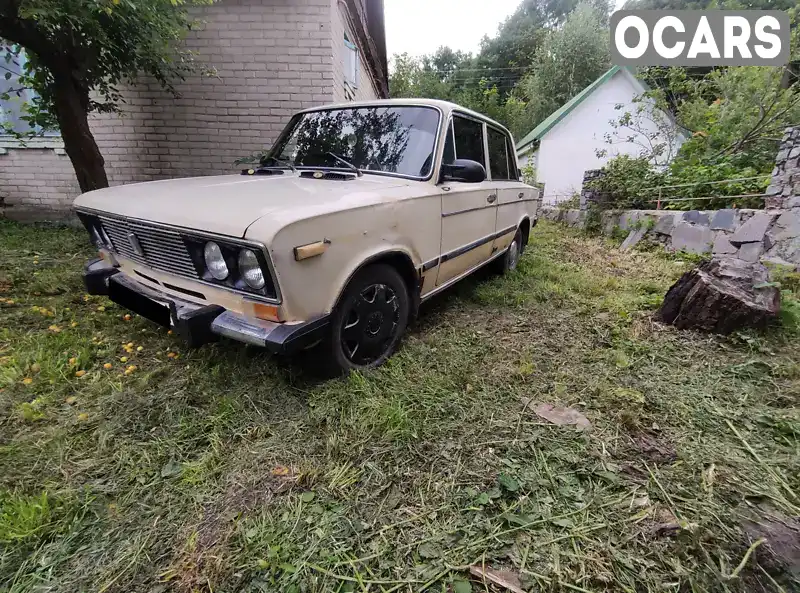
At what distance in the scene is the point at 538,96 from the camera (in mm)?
24516

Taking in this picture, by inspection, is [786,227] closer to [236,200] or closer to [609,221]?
[609,221]

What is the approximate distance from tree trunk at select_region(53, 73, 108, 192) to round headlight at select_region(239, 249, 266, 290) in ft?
16.0

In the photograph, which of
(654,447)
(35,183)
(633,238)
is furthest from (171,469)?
(35,183)

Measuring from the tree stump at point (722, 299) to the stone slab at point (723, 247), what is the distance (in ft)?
8.30

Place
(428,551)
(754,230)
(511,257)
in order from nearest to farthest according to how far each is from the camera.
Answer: (428,551)
(511,257)
(754,230)

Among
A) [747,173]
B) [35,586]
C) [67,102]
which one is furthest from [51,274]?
[747,173]

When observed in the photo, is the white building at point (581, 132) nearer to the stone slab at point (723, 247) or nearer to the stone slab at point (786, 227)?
the stone slab at point (723, 247)

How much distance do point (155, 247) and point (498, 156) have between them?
11.1ft

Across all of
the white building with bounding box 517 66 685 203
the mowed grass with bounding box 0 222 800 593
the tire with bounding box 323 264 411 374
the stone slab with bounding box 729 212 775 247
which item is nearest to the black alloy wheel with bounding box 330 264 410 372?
the tire with bounding box 323 264 411 374

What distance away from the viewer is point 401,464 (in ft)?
5.57

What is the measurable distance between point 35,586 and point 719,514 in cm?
243

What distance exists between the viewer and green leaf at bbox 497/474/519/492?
1538mm

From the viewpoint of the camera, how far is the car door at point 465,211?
280cm

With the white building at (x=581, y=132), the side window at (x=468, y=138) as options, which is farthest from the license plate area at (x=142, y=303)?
the white building at (x=581, y=132)
